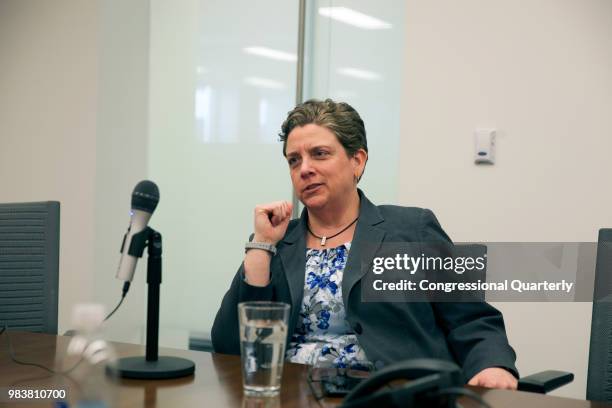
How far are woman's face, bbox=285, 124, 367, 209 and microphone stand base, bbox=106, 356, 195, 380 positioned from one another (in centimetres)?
73

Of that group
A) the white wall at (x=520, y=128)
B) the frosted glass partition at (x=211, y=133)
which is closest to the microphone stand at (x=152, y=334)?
the white wall at (x=520, y=128)

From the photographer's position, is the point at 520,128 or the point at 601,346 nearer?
the point at 601,346

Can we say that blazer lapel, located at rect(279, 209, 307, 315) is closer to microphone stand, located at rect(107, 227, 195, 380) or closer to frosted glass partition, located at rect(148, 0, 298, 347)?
microphone stand, located at rect(107, 227, 195, 380)

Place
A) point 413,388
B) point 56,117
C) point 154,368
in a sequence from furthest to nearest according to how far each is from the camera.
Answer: point 56,117 < point 154,368 < point 413,388

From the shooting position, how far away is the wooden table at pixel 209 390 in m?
1.23

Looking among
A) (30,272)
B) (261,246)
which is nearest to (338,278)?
(261,246)

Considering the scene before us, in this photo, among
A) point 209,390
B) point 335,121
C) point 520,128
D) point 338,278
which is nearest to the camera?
point 209,390

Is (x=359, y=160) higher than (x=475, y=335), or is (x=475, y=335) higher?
(x=359, y=160)

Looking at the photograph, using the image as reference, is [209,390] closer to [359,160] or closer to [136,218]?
[136,218]

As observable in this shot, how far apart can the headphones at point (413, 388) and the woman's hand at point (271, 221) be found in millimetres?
1105

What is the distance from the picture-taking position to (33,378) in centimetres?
138

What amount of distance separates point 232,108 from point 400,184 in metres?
1.30

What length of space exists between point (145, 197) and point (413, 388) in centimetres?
68

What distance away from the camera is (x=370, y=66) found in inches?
148
